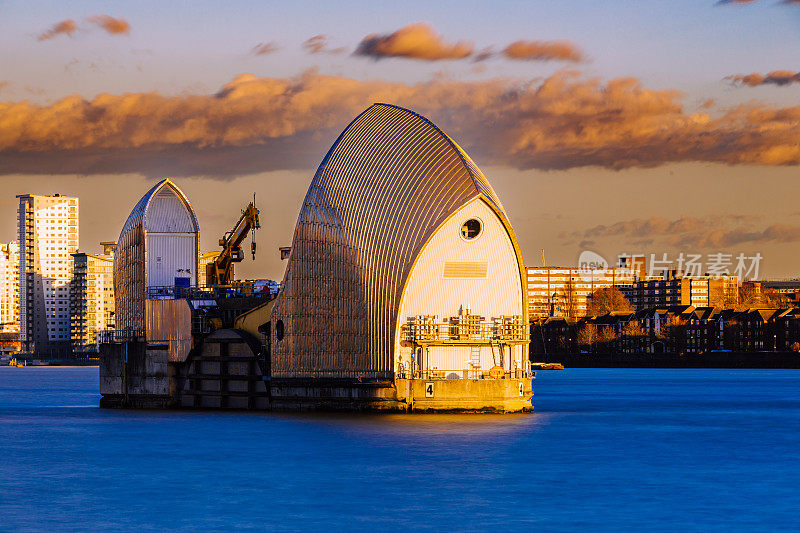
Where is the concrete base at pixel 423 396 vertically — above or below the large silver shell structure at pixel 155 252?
below

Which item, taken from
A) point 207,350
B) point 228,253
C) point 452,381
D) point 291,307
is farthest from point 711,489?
point 228,253

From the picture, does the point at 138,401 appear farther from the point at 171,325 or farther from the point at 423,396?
the point at 423,396

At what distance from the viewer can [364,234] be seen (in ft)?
228

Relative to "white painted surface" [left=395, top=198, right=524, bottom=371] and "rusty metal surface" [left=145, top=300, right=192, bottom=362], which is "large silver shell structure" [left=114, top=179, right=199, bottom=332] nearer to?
"rusty metal surface" [left=145, top=300, right=192, bottom=362]

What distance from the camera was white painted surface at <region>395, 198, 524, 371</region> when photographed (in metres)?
67.9

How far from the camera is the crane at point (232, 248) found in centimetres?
9233

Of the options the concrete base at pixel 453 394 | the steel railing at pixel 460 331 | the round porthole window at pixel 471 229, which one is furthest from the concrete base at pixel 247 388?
the round porthole window at pixel 471 229

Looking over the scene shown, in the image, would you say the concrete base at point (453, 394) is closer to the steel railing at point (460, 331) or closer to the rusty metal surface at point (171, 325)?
the steel railing at point (460, 331)

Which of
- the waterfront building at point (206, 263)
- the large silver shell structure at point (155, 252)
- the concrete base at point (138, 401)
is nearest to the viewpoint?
the concrete base at point (138, 401)

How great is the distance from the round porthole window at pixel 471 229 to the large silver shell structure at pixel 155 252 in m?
22.6

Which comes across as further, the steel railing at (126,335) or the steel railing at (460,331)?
the steel railing at (126,335)

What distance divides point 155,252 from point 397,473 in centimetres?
3982

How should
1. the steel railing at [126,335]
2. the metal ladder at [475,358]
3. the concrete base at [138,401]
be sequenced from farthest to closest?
the steel railing at [126,335] → the concrete base at [138,401] → the metal ladder at [475,358]

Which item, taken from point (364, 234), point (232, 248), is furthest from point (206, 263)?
point (364, 234)
